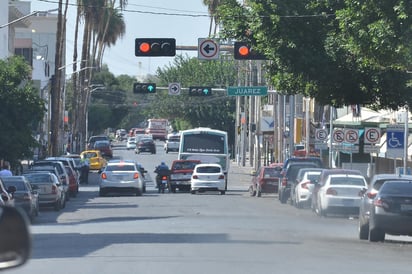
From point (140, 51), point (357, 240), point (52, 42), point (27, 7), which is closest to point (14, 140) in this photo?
point (140, 51)

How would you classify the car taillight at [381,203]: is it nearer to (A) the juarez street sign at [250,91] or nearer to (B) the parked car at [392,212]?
(B) the parked car at [392,212]

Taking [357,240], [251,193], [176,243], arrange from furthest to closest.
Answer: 1. [251,193]
2. [357,240]
3. [176,243]

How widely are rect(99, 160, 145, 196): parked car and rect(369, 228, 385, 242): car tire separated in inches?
941

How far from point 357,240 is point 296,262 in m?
6.38

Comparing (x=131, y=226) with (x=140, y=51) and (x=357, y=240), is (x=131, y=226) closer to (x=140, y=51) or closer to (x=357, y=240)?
(x=357, y=240)

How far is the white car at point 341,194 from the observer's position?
3055 cm

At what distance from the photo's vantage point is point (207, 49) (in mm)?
37188

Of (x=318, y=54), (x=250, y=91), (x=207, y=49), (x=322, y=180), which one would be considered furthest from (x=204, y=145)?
(x=318, y=54)

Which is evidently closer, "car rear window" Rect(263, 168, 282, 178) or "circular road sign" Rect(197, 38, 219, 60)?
"circular road sign" Rect(197, 38, 219, 60)

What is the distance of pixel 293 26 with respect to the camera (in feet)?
93.2

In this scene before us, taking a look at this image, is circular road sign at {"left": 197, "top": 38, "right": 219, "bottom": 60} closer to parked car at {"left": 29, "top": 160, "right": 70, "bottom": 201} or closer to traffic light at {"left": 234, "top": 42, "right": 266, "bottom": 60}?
traffic light at {"left": 234, "top": 42, "right": 266, "bottom": 60}

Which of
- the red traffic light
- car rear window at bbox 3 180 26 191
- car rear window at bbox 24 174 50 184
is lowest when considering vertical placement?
car rear window at bbox 24 174 50 184

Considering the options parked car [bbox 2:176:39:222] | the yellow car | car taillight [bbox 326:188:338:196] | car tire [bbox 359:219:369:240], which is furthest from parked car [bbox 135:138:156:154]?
car tire [bbox 359:219:369:240]

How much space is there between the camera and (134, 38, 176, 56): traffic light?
31.3 metres
